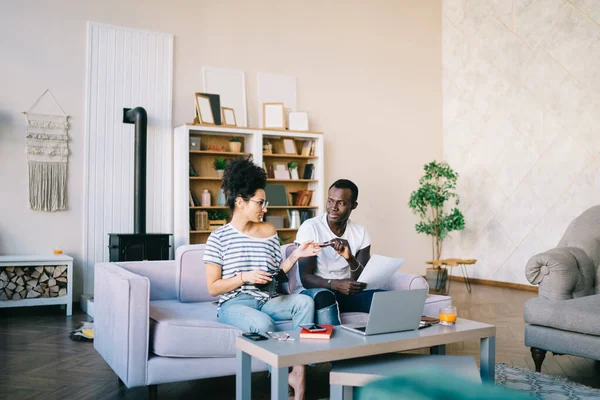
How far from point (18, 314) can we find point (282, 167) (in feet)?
10.9

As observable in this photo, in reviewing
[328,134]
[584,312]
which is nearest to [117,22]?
[328,134]

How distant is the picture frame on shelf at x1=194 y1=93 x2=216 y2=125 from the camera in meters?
6.47

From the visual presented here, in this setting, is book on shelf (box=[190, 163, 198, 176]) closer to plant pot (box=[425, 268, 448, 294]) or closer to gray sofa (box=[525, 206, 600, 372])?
plant pot (box=[425, 268, 448, 294])

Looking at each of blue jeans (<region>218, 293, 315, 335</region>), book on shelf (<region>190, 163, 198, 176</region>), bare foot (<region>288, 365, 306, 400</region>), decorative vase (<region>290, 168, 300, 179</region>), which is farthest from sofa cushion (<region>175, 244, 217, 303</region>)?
decorative vase (<region>290, 168, 300, 179</region>)

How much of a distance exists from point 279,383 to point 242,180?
1.23 m

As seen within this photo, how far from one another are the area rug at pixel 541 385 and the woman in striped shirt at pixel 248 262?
4.14 ft

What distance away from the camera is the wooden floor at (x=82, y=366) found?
9.98 feet

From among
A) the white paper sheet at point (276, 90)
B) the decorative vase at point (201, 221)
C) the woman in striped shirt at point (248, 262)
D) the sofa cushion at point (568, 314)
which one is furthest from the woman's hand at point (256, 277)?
Answer: the white paper sheet at point (276, 90)

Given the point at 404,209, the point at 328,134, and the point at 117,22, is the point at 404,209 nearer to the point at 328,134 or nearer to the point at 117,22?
the point at 328,134

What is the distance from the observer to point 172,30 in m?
6.62

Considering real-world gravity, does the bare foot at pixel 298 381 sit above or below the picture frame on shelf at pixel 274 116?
below

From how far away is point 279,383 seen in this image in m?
2.12

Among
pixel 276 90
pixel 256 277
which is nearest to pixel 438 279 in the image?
pixel 276 90

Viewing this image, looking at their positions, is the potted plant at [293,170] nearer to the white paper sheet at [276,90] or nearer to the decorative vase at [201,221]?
the white paper sheet at [276,90]
